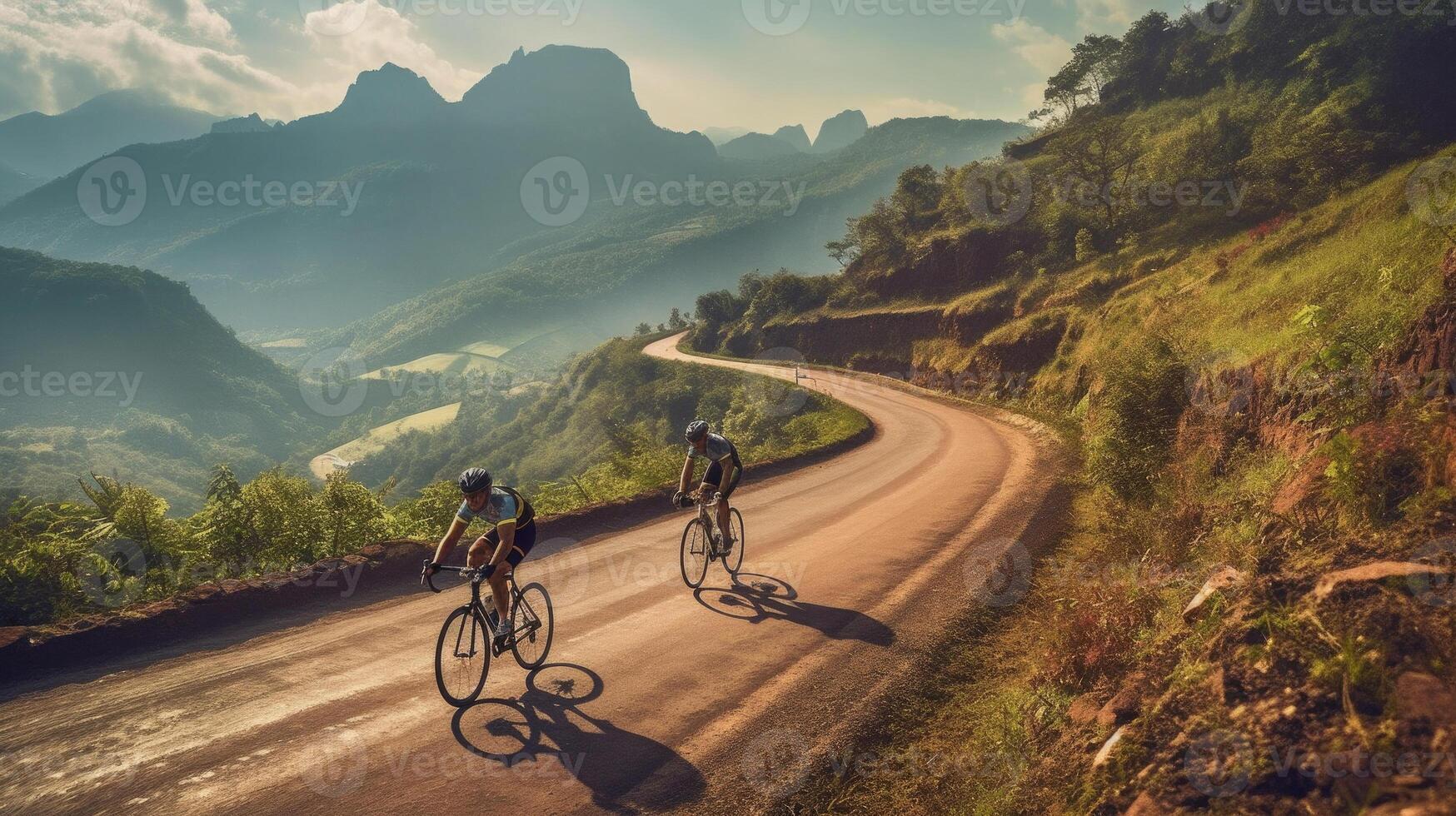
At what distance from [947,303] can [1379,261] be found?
38.7 m

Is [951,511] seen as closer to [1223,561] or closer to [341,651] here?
[1223,561]

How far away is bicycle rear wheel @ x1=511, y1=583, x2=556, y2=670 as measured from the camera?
7.77 m

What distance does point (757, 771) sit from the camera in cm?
592

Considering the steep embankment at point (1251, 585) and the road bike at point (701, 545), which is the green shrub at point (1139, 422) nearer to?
the steep embankment at point (1251, 585)

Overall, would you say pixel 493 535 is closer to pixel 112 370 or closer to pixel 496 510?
pixel 496 510

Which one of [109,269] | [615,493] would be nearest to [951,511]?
[615,493]
